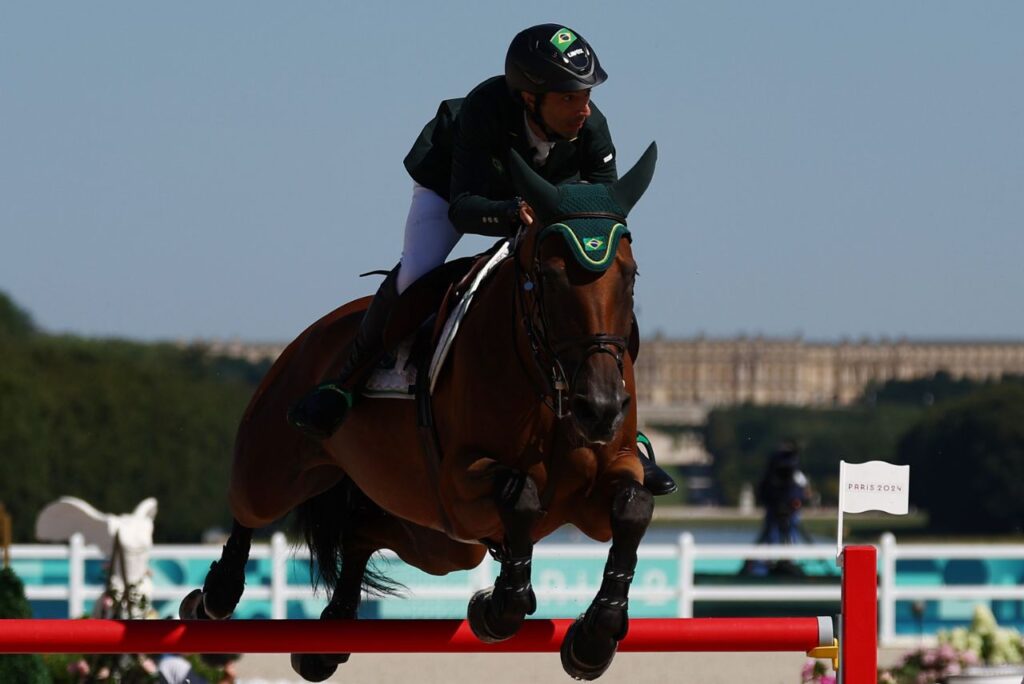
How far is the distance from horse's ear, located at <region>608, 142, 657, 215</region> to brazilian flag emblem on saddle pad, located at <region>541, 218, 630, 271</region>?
4.2 inches

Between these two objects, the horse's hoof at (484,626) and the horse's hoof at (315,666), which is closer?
the horse's hoof at (484,626)

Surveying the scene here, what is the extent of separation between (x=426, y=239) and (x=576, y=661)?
1.76 m

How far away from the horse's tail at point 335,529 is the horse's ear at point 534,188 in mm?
2342

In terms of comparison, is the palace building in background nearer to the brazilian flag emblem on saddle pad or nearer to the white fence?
the white fence

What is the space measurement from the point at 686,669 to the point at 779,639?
8605 millimetres

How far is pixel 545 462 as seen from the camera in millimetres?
5594

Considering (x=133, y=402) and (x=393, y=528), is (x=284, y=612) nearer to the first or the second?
(x=393, y=528)

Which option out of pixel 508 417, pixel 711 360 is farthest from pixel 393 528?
pixel 711 360

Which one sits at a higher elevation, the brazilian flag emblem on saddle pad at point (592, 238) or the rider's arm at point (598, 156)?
the rider's arm at point (598, 156)

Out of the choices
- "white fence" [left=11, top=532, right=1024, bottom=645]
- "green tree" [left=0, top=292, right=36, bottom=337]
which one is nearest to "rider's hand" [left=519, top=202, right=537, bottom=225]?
"white fence" [left=11, top=532, right=1024, bottom=645]

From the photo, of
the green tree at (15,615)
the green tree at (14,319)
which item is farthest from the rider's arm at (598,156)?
the green tree at (14,319)

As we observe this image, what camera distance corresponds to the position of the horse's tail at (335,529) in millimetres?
7375

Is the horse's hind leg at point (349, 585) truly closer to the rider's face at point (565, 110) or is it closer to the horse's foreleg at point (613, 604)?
the horse's foreleg at point (613, 604)

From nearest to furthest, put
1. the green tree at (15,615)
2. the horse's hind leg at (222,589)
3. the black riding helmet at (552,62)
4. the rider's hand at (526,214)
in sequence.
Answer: the rider's hand at (526,214) → the black riding helmet at (552,62) → the horse's hind leg at (222,589) → the green tree at (15,615)
